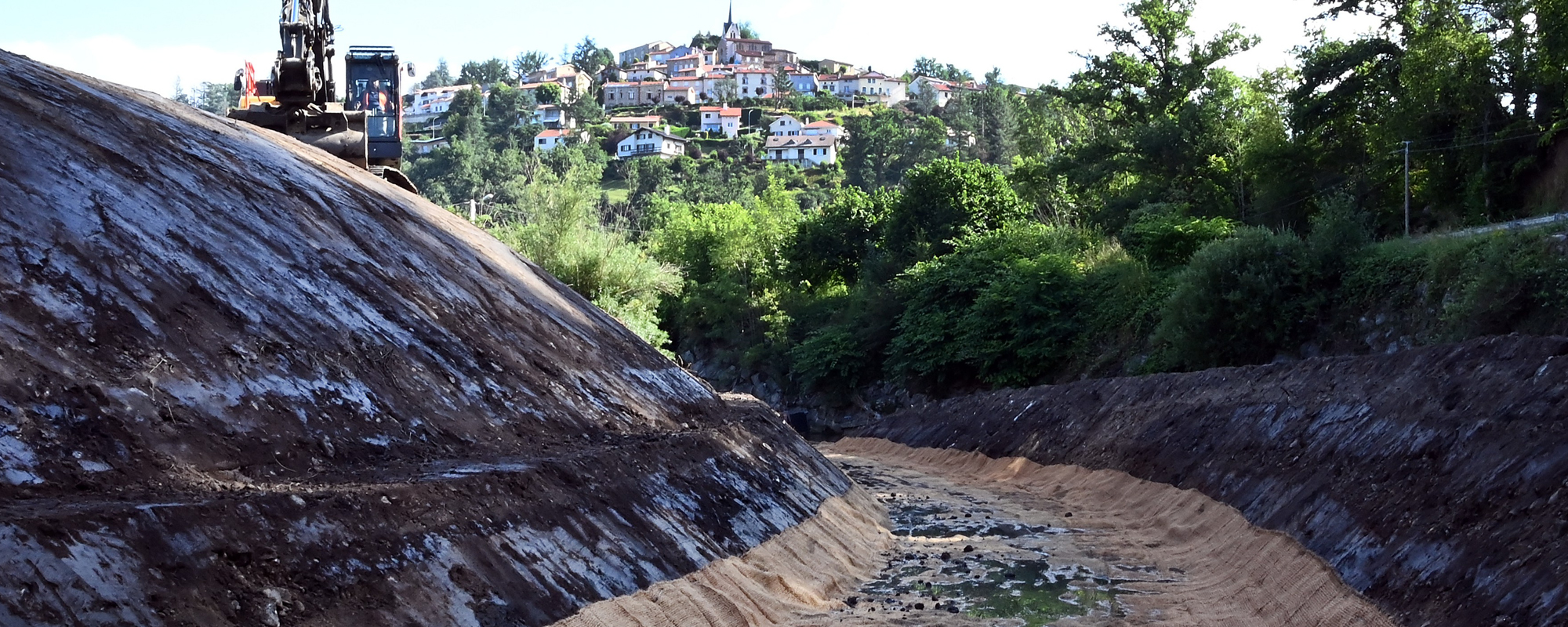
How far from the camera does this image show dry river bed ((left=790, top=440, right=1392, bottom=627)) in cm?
1145

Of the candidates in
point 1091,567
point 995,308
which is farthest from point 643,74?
point 1091,567

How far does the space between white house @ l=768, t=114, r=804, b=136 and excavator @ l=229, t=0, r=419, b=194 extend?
118113 mm

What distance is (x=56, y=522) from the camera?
257 inches

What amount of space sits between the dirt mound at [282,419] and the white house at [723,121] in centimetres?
13779

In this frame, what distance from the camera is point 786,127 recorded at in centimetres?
14962

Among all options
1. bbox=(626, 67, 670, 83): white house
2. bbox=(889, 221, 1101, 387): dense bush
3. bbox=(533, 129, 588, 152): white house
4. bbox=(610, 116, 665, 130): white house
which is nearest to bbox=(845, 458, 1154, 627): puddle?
bbox=(889, 221, 1101, 387): dense bush

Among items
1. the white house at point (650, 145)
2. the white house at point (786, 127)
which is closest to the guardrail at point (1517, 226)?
the white house at point (650, 145)

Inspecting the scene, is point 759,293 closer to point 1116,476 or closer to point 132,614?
point 1116,476

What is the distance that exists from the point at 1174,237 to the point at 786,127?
4437 inches

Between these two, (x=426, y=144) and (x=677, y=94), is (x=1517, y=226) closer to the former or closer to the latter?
(x=426, y=144)

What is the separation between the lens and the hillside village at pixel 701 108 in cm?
14175

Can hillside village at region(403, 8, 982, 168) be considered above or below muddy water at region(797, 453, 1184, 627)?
above

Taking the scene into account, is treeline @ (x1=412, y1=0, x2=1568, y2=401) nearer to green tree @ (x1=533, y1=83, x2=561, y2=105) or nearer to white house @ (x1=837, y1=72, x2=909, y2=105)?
green tree @ (x1=533, y1=83, x2=561, y2=105)

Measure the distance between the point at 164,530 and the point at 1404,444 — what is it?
35.7 feet
